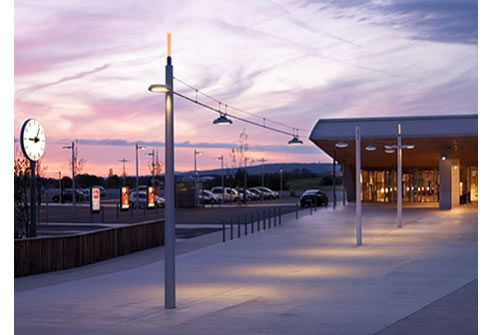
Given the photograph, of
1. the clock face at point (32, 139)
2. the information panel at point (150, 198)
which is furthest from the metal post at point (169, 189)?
the information panel at point (150, 198)

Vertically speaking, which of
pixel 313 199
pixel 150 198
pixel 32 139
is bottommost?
pixel 313 199

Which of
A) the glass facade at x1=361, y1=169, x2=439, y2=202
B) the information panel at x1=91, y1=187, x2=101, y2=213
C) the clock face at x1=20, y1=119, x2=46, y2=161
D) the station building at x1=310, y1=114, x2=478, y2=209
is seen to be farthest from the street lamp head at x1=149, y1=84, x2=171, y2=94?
the glass facade at x1=361, y1=169, x2=439, y2=202

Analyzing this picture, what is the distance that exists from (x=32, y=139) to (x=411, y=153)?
3740 centimetres

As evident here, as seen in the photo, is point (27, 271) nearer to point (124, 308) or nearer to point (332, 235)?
point (124, 308)

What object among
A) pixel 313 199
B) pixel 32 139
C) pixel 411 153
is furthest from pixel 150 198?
pixel 32 139

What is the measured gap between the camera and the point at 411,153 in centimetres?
5272

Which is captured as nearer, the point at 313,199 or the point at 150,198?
the point at 150,198

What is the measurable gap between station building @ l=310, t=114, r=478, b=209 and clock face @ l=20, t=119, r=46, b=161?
52.0 feet

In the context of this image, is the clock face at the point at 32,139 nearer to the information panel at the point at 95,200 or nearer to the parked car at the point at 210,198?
the information panel at the point at 95,200

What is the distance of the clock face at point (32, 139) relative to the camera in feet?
62.8

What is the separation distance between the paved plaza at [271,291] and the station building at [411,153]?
11.8 metres

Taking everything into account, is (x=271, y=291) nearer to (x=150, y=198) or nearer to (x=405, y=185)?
(x=150, y=198)
